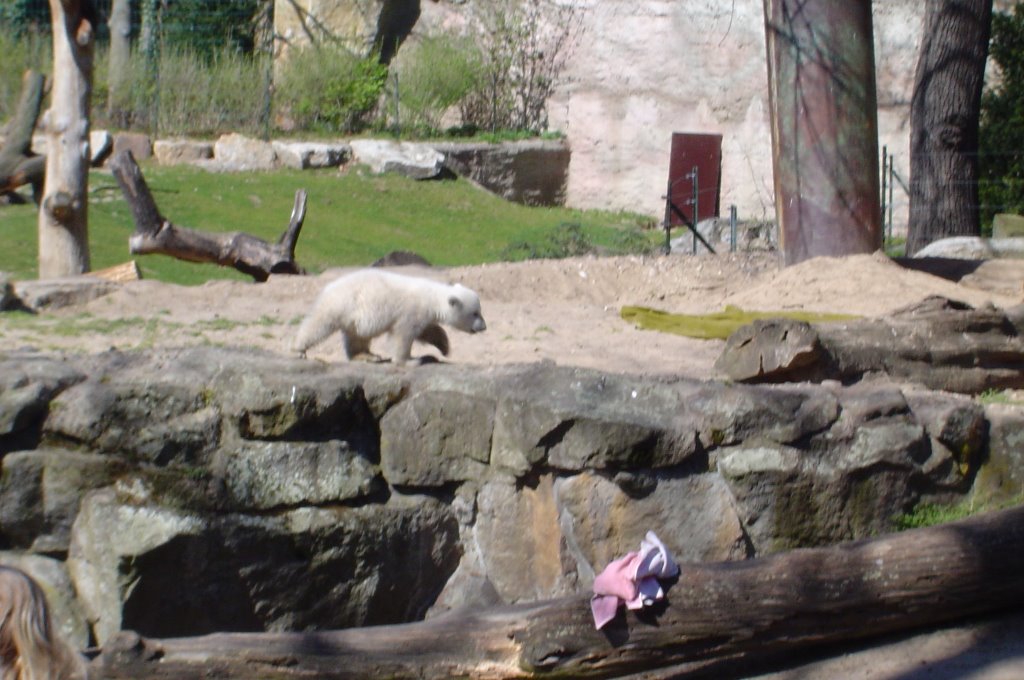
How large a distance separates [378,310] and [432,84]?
1756 centimetres

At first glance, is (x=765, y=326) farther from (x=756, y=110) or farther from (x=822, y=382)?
(x=756, y=110)

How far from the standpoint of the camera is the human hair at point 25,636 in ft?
9.72

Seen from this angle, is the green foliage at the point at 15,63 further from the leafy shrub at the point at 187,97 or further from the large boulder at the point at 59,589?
the large boulder at the point at 59,589

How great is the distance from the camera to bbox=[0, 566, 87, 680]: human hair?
296 cm

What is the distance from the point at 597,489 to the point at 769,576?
3.89 feet

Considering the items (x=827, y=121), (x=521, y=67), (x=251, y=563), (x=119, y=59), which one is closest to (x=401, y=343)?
(x=251, y=563)

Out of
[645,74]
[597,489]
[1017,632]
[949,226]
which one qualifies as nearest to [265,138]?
[645,74]

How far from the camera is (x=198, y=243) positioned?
11.7 m

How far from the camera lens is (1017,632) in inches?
188

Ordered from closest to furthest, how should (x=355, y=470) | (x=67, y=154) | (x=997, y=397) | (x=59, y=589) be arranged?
1. (x=59, y=589)
2. (x=355, y=470)
3. (x=997, y=397)
4. (x=67, y=154)

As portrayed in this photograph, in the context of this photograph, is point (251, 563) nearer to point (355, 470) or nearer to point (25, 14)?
point (355, 470)

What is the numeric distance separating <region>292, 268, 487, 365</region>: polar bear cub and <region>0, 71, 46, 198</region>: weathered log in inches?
354

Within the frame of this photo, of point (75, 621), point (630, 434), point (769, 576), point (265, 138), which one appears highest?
point (265, 138)

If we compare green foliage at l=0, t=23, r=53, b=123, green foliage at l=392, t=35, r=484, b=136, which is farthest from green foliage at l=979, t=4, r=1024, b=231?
green foliage at l=0, t=23, r=53, b=123
